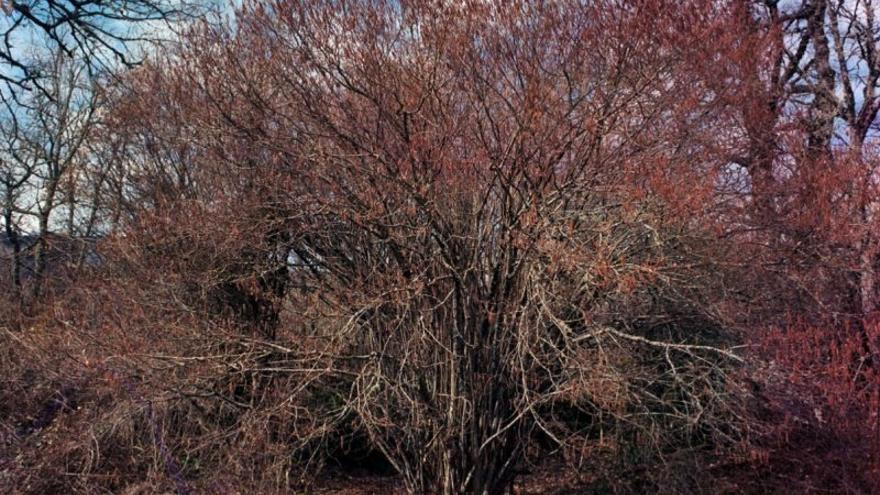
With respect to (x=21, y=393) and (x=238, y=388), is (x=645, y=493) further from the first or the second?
(x=21, y=393)

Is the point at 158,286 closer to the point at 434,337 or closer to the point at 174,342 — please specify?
the point at 174,342

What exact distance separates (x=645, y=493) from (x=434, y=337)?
2918mm

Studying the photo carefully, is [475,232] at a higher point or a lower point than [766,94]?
lower

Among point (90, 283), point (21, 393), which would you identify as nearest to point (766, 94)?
point (90, 283)

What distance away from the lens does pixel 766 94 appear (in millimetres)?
8281

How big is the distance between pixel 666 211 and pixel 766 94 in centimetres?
399

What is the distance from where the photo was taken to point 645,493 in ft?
23.3

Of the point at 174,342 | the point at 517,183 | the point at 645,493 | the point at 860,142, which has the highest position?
Result: the point at 860,142

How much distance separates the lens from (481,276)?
20.2ft

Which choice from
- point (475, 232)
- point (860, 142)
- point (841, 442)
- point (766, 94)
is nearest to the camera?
point (841, 442)

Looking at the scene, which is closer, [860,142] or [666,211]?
[666,211]

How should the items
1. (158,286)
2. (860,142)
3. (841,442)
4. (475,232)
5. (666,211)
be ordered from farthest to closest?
(860,142) → (158,286) → (475,232) → (841,442) → (666,211)

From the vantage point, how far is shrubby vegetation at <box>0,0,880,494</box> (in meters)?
5.75

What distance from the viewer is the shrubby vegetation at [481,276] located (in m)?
5.75
